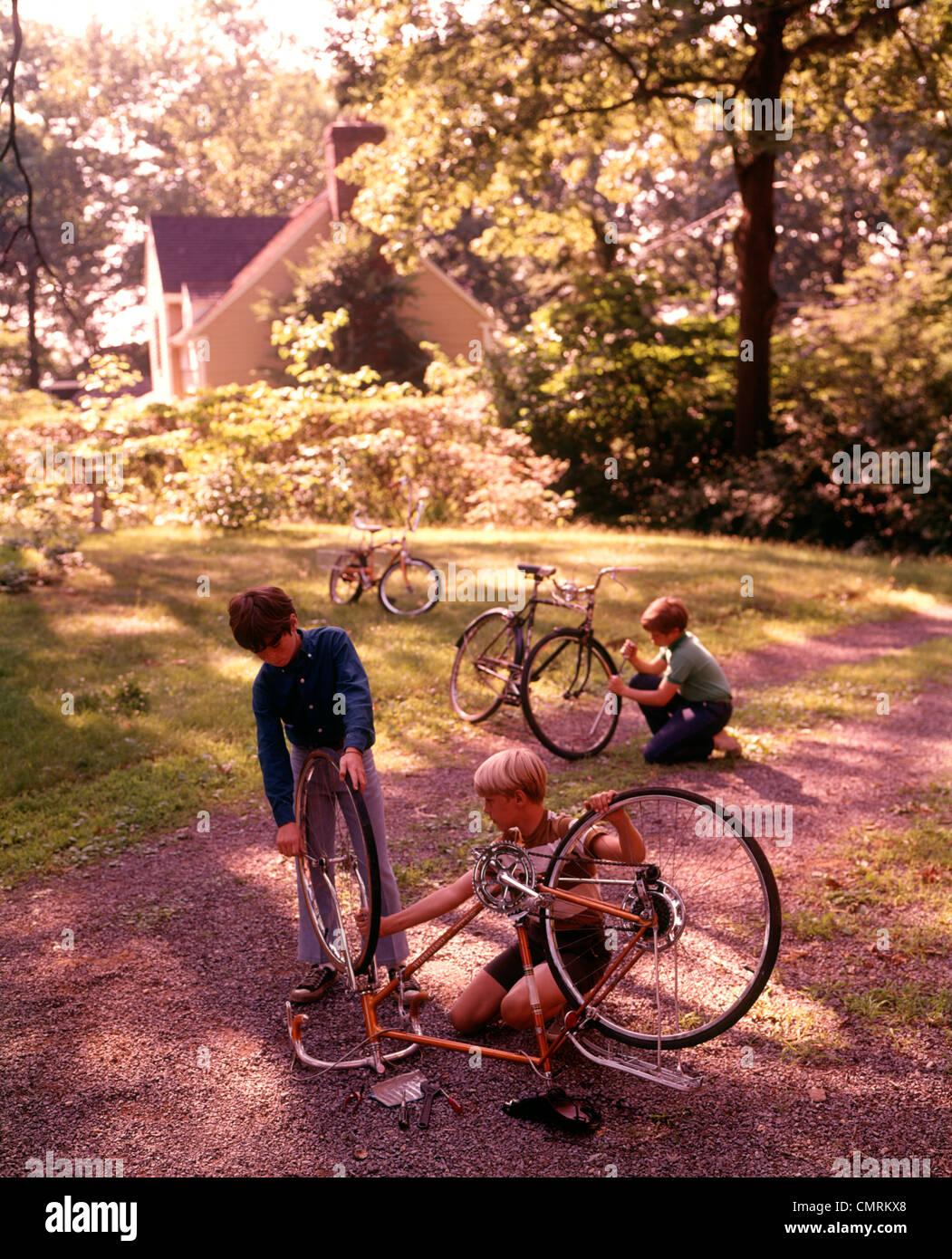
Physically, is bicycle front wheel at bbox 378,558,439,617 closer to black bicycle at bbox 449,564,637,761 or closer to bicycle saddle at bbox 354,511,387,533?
bicycle saddle at bbox 354,511,387,533

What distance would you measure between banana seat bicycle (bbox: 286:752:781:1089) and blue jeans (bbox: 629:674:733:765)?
9.08 ft

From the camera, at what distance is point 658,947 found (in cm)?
406

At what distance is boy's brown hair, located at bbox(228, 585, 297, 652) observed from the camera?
4246mm

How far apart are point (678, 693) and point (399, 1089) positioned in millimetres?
4266

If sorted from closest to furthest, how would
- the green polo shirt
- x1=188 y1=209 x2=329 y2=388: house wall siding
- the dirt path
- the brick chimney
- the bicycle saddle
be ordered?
the dirt path → the green polo shirt → the bicycle saddle → the brick chimney → x1=188 y1=209 x2=329 y2=388: house wall siding

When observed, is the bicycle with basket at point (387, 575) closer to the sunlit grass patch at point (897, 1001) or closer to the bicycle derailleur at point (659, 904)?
the sunlit grass patch at point (897, 1001)

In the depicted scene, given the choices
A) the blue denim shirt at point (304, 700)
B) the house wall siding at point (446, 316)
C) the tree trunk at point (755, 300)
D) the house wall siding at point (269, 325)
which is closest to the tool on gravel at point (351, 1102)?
the blue denim shirt at point (304, 700)

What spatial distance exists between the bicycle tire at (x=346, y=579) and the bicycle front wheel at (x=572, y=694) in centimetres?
390

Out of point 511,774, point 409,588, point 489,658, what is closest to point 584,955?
point 511,774

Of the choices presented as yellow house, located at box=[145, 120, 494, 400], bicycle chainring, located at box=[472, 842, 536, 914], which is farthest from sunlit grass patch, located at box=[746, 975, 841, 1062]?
yellow house, located at box=[145, 120, 494, 400]

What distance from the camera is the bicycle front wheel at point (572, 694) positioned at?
7.98 m

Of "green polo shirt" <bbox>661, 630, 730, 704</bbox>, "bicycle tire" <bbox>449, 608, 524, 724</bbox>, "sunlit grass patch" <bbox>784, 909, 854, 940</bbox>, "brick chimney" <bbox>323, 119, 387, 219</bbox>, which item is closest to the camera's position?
"sunlit grass patch" <bbox>784, 909, 854, 940</bbox>
